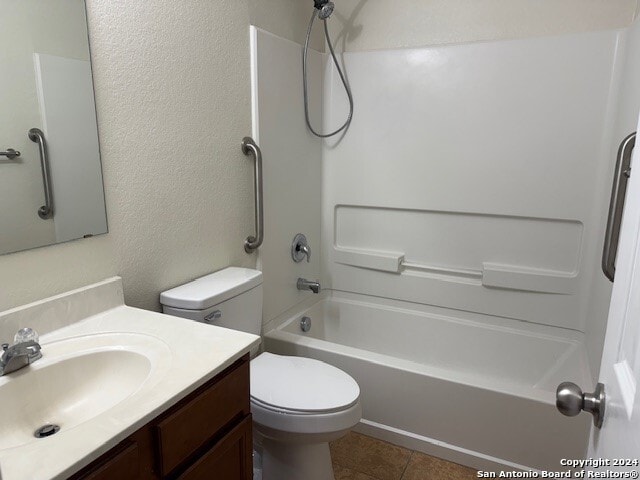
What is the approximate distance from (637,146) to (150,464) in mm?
1050

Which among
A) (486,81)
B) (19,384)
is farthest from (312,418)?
(486,81)

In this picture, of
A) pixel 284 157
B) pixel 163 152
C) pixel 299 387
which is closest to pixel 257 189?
pixel 284 157

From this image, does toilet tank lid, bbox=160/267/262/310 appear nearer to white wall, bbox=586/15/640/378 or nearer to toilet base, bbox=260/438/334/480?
toilet base, bbox=260/438/334/480

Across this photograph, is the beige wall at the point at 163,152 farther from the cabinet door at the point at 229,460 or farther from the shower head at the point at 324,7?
the cabinet door at the point at 229,460

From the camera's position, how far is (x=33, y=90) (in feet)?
3.74

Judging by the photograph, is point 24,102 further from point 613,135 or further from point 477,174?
point 613,135

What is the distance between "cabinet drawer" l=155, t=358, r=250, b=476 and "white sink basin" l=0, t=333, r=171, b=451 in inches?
4.2

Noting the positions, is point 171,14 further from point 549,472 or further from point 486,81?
point 549,472

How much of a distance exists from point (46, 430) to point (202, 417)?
337 mm

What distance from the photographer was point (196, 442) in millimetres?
990

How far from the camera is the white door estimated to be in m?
0.56

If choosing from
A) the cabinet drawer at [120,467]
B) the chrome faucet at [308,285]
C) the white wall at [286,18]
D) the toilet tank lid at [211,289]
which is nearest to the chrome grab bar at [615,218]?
the toilet tank lid at [211,289]

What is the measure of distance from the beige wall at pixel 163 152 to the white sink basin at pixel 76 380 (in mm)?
226

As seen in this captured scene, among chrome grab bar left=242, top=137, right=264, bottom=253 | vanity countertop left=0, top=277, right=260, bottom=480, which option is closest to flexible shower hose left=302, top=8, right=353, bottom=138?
chrome grab bar left=242, top=137, right=264, bottom=253
